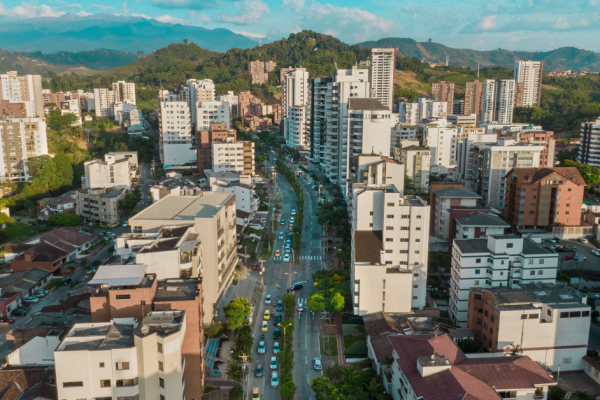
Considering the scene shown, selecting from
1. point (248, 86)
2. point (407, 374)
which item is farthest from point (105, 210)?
point (248, 86)

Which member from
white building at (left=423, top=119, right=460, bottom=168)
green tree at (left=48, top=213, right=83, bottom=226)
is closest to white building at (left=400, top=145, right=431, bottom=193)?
white building at (left=423, top=119, right=460, bottom=168)

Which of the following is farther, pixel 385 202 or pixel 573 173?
pixel 573 173

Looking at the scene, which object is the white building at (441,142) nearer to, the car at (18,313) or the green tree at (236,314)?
the green tree at (236,314)

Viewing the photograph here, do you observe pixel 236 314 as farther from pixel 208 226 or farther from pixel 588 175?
pixel 588 175

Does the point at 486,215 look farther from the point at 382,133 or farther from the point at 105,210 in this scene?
the point at 105,210

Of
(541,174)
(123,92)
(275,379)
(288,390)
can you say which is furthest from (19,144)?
(123,92)

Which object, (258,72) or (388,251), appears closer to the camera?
(388,251)
